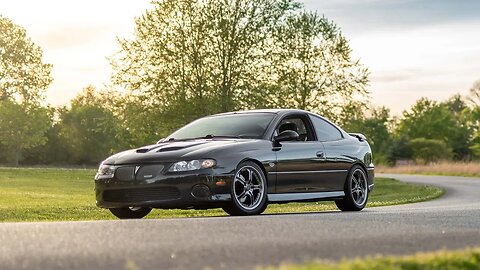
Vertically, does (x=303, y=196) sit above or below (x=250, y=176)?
below

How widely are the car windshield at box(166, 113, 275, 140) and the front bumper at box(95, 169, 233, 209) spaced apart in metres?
1.28

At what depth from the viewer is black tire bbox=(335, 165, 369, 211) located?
14.0 m

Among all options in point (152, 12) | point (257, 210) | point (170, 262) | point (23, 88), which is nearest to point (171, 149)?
point (257, 210)

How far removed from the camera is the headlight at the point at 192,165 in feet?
37.7

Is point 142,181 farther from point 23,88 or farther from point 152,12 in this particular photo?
point 23,88

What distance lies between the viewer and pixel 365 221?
906 centimetres

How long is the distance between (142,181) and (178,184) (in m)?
0.46

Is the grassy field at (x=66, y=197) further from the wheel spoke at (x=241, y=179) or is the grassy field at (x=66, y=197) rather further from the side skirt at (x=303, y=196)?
the wheel spoke at (x=241, y=179)

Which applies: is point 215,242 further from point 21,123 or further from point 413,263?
point 21,123

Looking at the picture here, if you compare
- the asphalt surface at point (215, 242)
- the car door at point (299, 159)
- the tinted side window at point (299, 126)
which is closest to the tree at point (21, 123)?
the tinted side window at point (299, 126)

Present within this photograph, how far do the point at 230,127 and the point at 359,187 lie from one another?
101 inches

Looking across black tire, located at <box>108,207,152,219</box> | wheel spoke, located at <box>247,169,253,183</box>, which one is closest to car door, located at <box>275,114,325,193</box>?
wheel spoke, located at <box>247,169,253,183</box>

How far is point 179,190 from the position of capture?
11.5m

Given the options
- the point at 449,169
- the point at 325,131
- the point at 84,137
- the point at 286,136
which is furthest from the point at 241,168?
the point at 84,137
